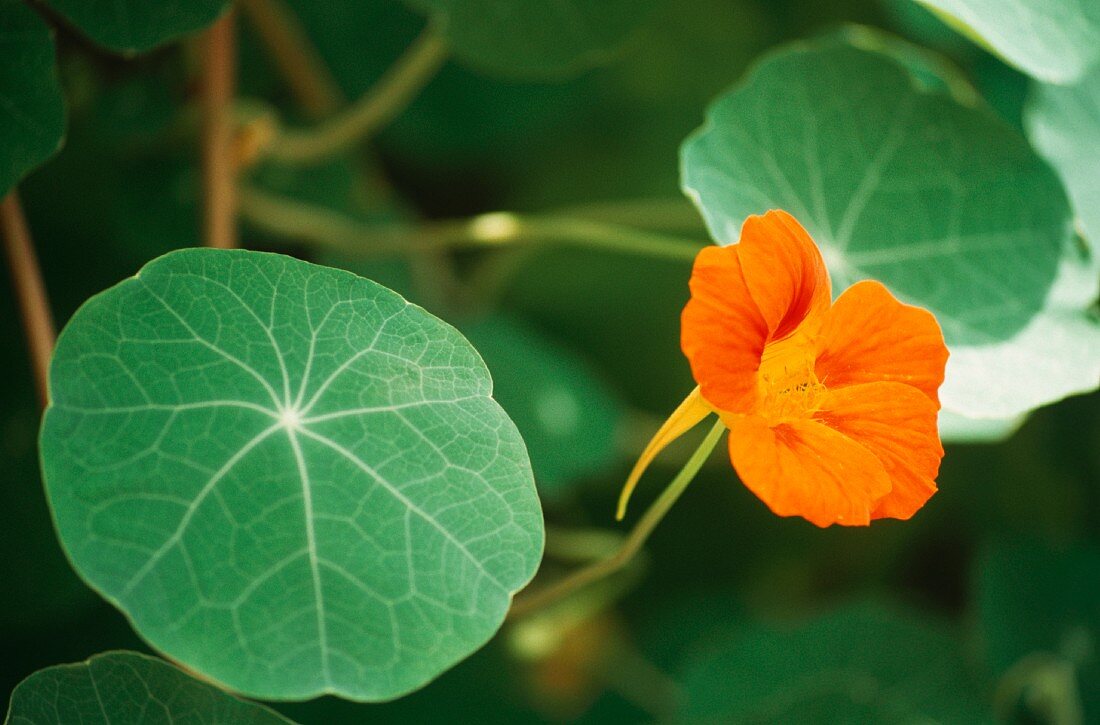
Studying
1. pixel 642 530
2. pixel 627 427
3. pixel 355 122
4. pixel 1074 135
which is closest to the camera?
pixel 642 530

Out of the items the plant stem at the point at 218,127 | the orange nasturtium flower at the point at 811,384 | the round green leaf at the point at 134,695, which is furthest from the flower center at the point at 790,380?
the plant stem at the point at 218,127

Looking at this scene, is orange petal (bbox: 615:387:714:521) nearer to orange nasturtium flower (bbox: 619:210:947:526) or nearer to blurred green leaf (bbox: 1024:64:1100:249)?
orange nasturtium flower (bbox: 619:210:947:526)

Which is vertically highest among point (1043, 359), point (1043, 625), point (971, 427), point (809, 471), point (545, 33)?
point (545, 33)

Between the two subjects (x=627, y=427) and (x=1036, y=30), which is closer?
(x=1036, y=30)

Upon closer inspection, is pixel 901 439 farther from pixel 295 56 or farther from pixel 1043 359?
pixel 295 56

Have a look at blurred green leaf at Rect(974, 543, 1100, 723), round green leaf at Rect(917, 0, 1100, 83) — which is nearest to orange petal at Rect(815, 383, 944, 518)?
round green leaf at Rect(917, 0, 1100, 83)

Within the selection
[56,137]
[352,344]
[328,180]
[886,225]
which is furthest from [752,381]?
[328,180]

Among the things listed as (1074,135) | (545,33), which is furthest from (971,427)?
(545,33)
